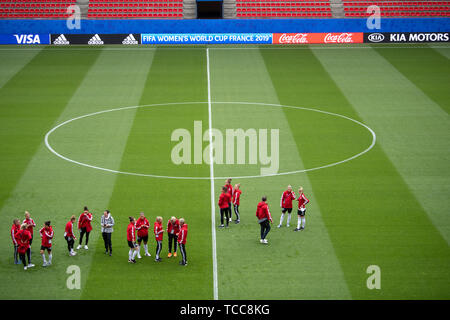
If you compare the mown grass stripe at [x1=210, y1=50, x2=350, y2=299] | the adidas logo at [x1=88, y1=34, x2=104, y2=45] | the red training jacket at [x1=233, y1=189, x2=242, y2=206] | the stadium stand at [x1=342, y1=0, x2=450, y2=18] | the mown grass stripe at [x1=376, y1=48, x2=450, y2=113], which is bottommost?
the mown grass stripe at [x1=210, y1=50, x2=350, y2=299]

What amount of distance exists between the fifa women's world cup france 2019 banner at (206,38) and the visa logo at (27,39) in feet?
24.1

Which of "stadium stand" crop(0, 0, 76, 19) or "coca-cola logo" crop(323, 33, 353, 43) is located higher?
"stadium stand" crop(0, 0, 76, 19)

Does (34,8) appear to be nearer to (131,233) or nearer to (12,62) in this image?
(12,62)

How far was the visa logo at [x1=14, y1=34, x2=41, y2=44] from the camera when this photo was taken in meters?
45.5

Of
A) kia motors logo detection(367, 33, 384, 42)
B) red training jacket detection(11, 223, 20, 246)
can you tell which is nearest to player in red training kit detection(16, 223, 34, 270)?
red training jacket detection(11, 223, 20, 246)

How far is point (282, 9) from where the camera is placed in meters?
50.6

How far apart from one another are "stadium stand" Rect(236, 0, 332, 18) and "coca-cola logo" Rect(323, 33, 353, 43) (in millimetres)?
4198

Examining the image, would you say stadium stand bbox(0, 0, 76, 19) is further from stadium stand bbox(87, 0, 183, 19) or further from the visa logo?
the visa logo

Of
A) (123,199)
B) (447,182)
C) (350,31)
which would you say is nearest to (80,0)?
(350,31)

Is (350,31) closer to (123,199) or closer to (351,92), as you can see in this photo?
(351,92)

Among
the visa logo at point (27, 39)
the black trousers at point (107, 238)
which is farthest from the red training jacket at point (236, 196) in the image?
the visa logo at point (27, 39)

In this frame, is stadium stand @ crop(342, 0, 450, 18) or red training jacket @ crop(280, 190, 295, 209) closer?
red training jacket @ crop(280, 190, 295, 209)

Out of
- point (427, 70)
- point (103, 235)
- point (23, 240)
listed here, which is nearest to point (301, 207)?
point (103, 235)

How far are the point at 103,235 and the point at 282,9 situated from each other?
35.5 metres
